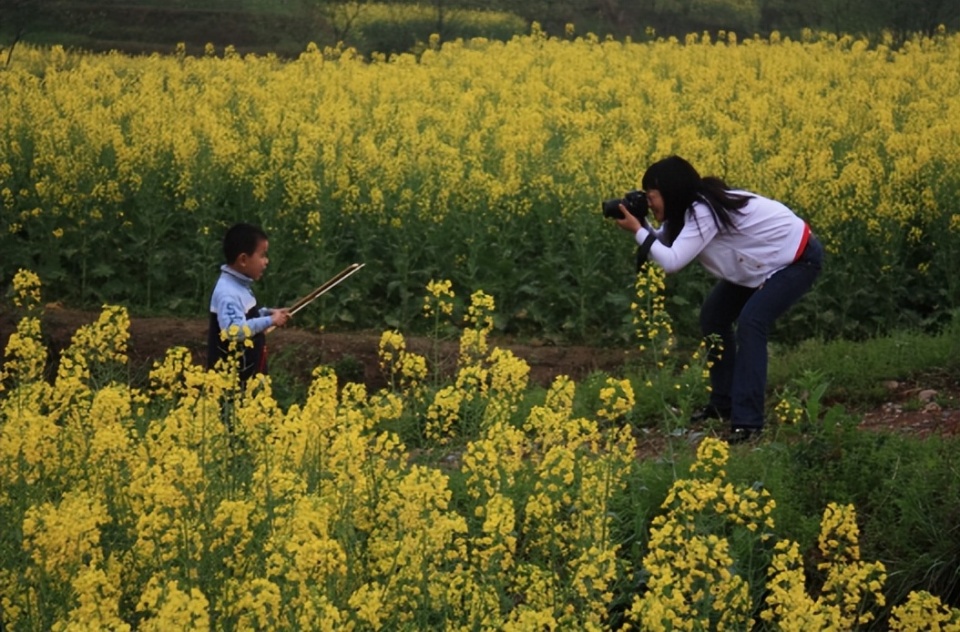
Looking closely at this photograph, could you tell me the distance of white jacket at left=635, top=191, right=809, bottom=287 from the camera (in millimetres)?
8461

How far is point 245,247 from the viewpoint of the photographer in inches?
338

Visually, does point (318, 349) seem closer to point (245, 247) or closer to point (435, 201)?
point (435, 201)

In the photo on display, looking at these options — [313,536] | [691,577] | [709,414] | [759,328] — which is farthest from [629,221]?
[313,536]

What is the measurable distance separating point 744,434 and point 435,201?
499 cm

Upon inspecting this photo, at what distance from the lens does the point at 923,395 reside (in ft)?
31.8

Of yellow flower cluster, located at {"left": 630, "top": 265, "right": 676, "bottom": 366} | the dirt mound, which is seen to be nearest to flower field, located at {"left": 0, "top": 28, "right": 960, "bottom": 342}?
the dirt mound

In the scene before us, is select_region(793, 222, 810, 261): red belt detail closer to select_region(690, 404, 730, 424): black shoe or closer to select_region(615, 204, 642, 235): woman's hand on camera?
select_region(615, 204, 642, 235): woman's hand on camera

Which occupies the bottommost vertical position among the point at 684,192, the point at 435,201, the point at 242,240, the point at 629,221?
the point at 435,201

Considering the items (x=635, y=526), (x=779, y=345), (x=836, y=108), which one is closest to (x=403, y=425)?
(x=635, y=526)

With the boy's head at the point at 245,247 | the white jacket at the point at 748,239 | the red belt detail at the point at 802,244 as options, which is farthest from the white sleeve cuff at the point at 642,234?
the boy's head at the point at 245,247

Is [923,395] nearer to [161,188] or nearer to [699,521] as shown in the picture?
[699,521]

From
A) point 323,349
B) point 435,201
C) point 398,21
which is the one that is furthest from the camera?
point 398,21

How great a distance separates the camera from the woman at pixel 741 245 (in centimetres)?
845

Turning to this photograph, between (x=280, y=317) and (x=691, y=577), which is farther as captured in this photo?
(x=280, y=317)
